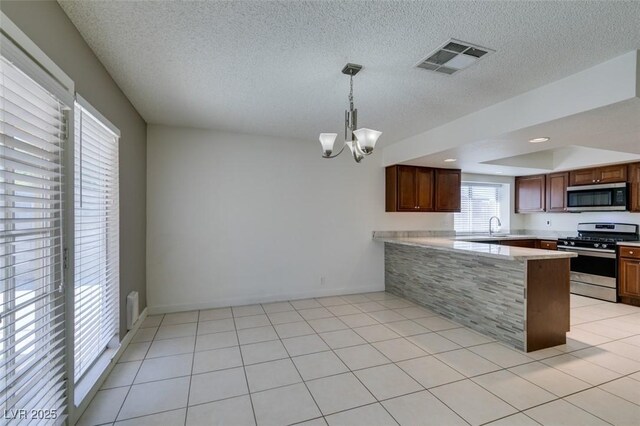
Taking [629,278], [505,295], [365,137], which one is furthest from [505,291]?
[629,278]

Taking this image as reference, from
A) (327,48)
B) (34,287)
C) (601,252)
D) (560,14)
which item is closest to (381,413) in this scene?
(34,287)

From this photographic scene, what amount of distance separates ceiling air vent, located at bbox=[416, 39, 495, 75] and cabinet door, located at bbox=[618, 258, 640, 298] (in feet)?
14.2

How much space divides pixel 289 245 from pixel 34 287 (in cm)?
324

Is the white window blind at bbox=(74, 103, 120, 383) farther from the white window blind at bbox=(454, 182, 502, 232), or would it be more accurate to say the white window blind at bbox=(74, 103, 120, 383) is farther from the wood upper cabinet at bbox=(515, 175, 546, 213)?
the wood upper cabinet at bbox=(515, 175, 546, 213)

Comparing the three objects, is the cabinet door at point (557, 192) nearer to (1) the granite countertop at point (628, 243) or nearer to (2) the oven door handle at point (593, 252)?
(2) the oven door handle at point (593, 252)

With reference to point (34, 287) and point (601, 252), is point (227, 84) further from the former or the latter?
point (601, 252)

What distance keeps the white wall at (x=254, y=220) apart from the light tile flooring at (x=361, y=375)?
26.6 inches

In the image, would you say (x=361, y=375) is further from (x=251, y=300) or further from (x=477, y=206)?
(x=477, y=206)

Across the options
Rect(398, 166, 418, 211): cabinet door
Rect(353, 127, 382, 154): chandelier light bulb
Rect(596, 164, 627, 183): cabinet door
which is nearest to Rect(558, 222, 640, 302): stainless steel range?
Rect(596, 164, 627, 183): cabinet door

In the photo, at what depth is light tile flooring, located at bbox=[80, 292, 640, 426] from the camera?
6.58 feet

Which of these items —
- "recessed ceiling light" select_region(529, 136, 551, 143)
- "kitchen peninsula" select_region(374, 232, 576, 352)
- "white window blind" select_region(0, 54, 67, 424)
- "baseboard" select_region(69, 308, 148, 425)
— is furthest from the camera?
"recessed ceiling light" select_region(529, 136, 551, 143)

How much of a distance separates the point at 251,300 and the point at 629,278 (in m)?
5.51

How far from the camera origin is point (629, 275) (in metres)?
4.37

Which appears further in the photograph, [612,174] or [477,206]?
[477,206]
